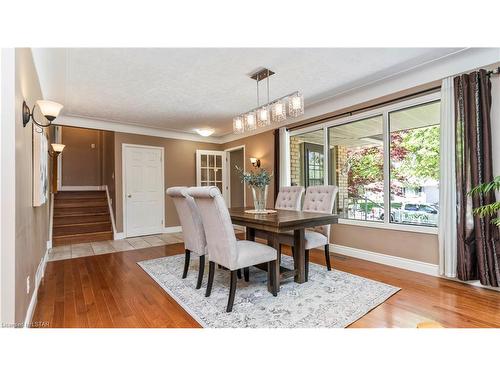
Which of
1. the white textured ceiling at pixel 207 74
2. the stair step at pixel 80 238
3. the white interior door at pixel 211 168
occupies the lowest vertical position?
the stair step at pixel 80 238

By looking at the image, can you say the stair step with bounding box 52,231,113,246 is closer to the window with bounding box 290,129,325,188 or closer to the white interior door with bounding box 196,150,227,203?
the white interior door with bounding box 196,150,227,203

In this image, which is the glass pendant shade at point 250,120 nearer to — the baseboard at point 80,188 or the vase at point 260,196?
the vase at point 260,196

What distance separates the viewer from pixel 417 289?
2551 millimetres

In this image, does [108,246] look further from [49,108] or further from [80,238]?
[49,108]

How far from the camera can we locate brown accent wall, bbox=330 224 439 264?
300cm

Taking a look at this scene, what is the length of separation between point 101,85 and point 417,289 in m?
4.41

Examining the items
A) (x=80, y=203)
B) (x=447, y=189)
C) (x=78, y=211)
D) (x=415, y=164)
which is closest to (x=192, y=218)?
(x=447, y=189)

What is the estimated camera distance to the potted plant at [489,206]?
2.11 m

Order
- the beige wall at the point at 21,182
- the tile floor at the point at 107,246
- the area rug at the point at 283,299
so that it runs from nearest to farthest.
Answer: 1. the beige wall at the point at 21,182
2. the area rug at the point at 283,299
3. the tile floor at the point at 107,246

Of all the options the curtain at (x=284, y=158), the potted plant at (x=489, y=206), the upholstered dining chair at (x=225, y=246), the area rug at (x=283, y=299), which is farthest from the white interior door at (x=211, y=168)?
the potted plant at (x=489, y=206)

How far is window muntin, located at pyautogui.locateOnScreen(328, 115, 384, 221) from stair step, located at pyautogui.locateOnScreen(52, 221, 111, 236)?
486 centimetres

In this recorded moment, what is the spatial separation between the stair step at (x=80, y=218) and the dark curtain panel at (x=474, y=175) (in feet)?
20.6
